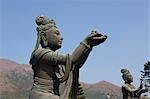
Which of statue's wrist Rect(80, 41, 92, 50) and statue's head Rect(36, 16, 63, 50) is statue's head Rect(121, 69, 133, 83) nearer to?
statue's head Rect(36, 16, 63, 50)

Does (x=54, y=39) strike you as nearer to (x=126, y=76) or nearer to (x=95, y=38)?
(x=95, y=38)

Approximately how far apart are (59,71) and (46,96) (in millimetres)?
618

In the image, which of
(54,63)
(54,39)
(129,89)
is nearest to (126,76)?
(129,89)

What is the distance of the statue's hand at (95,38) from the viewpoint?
8094 mm

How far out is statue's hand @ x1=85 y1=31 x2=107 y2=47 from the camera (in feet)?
26.6

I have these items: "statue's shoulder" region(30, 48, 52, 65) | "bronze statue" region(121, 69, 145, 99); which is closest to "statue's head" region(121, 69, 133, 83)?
"bronze statue" region(121, 69, 145, 99)

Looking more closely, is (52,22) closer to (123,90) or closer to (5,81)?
(123,90)

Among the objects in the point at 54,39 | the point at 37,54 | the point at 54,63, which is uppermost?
the point at 54,39

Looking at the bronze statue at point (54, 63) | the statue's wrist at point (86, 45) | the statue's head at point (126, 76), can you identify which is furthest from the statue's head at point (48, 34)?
the statue's head at point (126, 76)

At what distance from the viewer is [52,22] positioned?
877 centimetres

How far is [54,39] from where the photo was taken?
27.9ft

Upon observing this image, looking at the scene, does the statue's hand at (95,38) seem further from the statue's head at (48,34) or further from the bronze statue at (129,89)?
the bronze statue at (129,89)

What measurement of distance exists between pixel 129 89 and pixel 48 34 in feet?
22.6

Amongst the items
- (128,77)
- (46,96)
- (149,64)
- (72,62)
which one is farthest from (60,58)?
(149,64)
